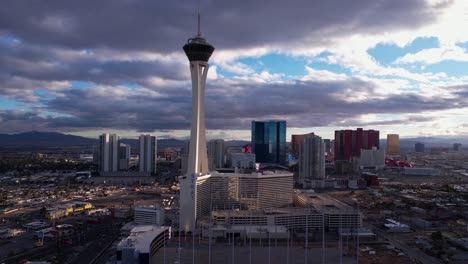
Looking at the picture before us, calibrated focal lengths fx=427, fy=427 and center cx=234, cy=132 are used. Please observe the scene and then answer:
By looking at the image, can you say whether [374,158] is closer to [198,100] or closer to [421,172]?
[421,172]

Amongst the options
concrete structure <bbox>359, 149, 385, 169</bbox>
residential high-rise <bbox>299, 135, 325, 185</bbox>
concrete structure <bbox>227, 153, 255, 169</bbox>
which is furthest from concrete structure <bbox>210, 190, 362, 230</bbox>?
concrete structure <bbox>359, 149, 385, 169</bbox>

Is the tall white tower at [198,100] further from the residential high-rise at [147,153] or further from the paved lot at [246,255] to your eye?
the residential high-rise at [147,153]

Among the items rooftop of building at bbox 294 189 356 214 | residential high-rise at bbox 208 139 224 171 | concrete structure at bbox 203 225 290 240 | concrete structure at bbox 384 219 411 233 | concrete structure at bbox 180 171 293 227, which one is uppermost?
residential high-rise at bbox 208 139 224 171

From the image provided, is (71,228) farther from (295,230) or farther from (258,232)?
(295,230)

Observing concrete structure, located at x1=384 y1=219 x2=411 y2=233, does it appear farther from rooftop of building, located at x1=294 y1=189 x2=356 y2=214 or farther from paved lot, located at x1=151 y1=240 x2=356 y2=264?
paved lot, located at x1=151 y1=240 x2=356 y2=264

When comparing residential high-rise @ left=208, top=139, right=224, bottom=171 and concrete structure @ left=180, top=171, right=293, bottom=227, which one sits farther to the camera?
residential high-rise @ left=208, top=139, right=224, bottom=171

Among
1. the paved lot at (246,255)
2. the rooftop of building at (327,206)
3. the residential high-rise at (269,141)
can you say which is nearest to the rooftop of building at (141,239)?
the paved lot at (246,255)

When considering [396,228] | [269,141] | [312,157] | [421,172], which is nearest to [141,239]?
[396,228]

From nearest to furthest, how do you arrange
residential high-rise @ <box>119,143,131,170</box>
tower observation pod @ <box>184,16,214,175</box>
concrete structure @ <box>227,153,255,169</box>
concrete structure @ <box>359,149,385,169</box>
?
tower observation pod @ <box>184,16,214,175</box>, concrete structure @ <box>227,153,255,169</box>, residential high-rise @ <box>119,143,131,170</box>, concrete structure @ <box>359,149,385,169</box>
